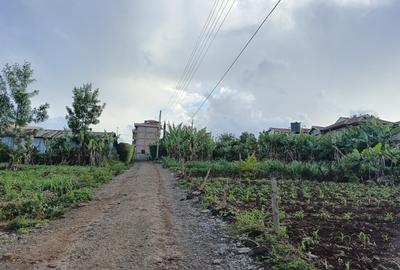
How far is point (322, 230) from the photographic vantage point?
261 inches

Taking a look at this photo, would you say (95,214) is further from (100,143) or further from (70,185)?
(100,143)

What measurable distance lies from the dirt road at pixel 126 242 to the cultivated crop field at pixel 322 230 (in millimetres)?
507

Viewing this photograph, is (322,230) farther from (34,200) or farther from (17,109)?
(17,109)

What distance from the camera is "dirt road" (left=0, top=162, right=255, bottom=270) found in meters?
5.33

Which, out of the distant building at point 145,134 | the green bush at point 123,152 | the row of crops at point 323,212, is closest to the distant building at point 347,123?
the row of crops at point 323,212

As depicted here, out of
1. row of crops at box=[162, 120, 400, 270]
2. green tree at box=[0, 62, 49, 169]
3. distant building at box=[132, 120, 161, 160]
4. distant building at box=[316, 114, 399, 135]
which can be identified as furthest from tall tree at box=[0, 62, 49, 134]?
distant building at box=[132, 120, 161, 160]

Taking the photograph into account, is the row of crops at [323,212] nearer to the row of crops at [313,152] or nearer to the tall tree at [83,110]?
the row of crops at [313,152]

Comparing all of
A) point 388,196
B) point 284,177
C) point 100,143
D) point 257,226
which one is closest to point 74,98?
point 100,143

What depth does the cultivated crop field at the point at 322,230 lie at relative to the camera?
16.3ft

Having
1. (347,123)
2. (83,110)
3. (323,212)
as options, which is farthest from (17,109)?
(347,123)

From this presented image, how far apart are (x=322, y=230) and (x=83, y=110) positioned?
29.1m

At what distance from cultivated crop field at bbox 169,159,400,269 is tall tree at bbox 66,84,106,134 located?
24380mm

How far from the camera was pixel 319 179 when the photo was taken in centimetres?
1975

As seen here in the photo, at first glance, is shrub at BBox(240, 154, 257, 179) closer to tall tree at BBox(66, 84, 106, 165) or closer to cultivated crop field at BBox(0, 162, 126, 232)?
cultivated crop field at BBox(0, 162, 126, 232)
